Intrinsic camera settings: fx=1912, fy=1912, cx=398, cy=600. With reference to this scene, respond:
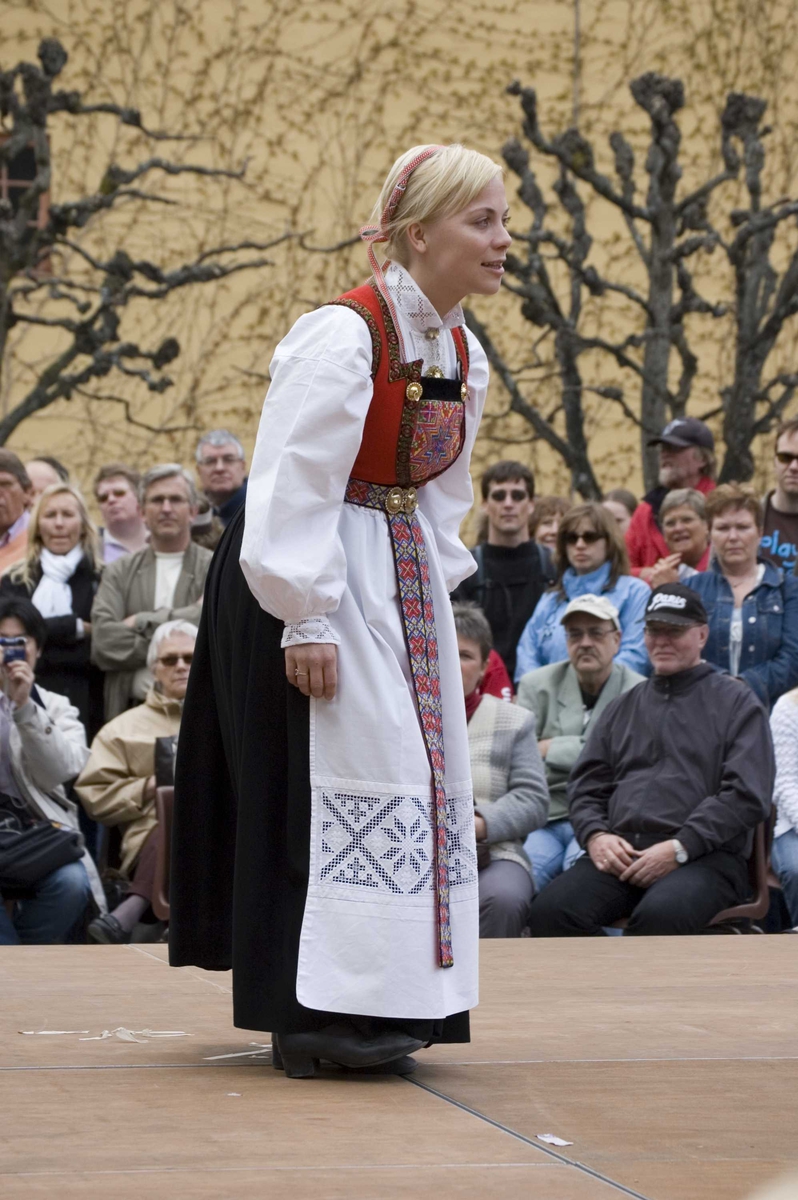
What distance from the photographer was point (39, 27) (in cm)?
1265

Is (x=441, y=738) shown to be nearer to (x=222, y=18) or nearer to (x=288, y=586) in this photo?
(x=288, y=586)

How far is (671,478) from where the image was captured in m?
8.14

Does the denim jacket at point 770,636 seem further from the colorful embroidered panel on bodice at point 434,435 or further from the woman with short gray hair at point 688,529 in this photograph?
the colorful embroidered panel on bodice at point 434,435

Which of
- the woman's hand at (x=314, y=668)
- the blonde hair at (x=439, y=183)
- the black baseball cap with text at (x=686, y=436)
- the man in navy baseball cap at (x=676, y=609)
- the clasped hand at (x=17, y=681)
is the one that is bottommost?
the clasped hand at (x=17, y=681)

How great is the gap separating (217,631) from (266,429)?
1.40 feet

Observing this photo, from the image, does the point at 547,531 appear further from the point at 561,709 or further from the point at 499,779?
the point at 499,779

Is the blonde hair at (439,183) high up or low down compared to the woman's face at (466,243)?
up

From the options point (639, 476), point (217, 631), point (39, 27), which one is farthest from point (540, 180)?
point (217, 631)

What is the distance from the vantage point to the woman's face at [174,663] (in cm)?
620

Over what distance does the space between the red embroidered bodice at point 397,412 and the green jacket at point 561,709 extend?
2895mm

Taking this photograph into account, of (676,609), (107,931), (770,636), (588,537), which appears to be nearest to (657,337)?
(588,537)

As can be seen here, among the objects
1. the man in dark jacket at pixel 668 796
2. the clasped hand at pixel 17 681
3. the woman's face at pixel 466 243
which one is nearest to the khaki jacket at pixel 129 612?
the clasped hand at pixel 17 681

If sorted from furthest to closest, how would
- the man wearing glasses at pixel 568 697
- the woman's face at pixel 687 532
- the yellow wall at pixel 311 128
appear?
1. the yellow wall at pixel 311 128
2. the woman's face at pixel 687 532
3. the man wearing glasses at pixel 568 697

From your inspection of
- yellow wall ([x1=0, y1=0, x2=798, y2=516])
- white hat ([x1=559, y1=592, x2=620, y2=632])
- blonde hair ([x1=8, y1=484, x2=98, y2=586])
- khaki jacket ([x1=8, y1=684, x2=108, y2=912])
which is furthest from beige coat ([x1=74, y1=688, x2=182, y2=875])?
yellow wall ([x1=0, y1=0, x2=798, y2=516])
